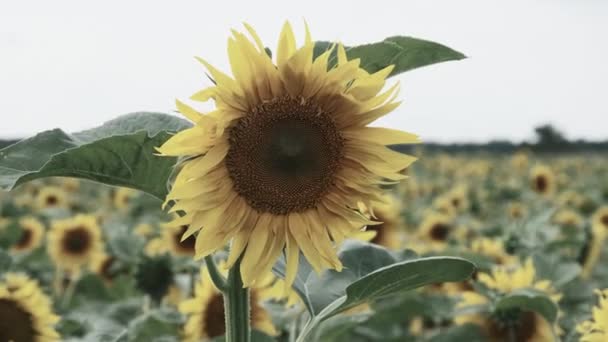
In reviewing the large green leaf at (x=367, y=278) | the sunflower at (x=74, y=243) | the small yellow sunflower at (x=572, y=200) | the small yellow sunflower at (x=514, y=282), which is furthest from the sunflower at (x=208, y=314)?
the small yellow sunflower at (x=572, y=200)

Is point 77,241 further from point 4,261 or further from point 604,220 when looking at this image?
point 604,220

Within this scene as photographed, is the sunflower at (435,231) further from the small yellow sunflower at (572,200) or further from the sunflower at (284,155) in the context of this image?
the sunflower at (284,155)

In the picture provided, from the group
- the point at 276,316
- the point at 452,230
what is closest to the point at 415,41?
the point at 276,316

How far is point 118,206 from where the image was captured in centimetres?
717

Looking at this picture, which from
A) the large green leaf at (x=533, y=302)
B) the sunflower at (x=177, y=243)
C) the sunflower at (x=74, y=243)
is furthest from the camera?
the sunflower at (x=74, y=243)

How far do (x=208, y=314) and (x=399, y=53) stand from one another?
1383mm

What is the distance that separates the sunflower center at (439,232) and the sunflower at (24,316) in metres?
3.39

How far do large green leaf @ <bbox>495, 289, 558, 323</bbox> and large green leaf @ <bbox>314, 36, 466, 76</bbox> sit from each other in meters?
0.73

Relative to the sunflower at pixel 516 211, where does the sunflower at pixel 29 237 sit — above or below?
above

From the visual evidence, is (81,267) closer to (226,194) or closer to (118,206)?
(118,206)

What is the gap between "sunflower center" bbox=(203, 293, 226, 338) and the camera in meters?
2.37

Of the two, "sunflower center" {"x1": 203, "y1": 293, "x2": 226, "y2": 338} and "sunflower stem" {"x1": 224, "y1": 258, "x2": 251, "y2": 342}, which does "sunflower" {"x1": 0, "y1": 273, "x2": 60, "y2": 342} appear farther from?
"sunflower stem" {"x1": 224, "y1": 258, "x2": 251, "y2": 342}

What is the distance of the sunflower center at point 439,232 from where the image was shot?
5.25 meters

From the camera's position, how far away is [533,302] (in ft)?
6.06
